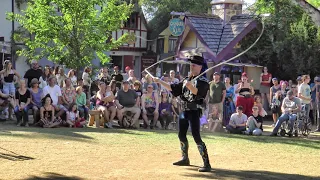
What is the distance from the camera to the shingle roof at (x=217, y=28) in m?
20.8

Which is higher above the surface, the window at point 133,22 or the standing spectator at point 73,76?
the window at point 133,22

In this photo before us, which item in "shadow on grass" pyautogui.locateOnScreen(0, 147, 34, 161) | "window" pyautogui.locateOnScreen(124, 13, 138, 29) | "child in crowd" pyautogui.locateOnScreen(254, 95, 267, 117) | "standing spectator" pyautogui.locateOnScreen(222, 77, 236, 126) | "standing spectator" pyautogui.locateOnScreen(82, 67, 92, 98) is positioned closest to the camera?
"shadow on grass" pyautogui.locateOnScreen(0, 147, 34, 161)

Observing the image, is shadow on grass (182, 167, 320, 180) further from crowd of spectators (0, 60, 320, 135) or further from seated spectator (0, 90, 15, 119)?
seated spectator (0, 90, 15, 119)

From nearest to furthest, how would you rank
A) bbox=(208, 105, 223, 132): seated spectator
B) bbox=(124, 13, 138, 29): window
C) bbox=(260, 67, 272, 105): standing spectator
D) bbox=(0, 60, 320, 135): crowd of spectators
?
1. bbox=(0, 60, 320, 135): crowd of spectators
2. bbox=(208, 105, 223, 132): seated spectator
3. bbox=(260, 67, 272, 105): standing spectator
4. bbox=(124, 13, 138, 29): window

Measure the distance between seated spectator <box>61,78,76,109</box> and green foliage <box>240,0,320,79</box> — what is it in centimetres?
940

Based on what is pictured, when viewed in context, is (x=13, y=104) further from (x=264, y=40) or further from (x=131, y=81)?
(x=264, y=40)

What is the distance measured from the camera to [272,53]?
73.5 feet

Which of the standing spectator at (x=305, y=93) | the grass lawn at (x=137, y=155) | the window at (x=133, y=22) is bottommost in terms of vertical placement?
the grass lawn at (x=137, y=155)

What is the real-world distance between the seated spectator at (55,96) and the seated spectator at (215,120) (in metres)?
4.05

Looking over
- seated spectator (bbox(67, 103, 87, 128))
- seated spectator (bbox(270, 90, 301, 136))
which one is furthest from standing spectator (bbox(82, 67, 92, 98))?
seated spectator (bbox(270, 90, 301, 136))

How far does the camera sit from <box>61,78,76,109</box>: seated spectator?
14.1 meters

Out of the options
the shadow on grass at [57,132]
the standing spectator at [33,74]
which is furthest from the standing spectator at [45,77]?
the shadow on grass at [57,132]

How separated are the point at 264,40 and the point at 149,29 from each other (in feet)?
52.2

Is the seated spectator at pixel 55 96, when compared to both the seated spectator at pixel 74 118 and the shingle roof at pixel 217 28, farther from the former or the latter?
the shingle roof at pixel 217 28
